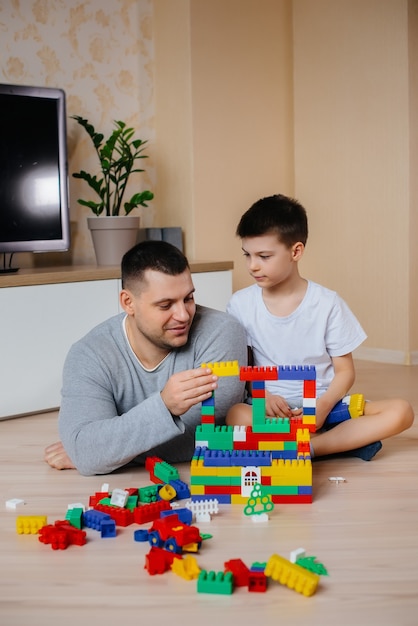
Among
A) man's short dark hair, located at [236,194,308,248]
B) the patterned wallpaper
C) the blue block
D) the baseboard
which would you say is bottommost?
the baseboard

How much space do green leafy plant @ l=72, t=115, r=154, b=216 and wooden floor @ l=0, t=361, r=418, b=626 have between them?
5.16 feet

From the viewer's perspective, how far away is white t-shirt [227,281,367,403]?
2275 millimetres

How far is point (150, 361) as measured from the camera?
2.10 m

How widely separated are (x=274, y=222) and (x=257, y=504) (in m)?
0.83

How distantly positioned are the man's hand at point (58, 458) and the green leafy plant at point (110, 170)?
1451 millimetres

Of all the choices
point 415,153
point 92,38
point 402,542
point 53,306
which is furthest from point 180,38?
point 402,542

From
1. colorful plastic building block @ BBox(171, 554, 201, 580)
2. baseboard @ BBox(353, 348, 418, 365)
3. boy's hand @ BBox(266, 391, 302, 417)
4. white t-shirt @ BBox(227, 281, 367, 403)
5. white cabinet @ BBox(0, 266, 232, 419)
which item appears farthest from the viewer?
baseboard @ BBox(353, 348, 418, 365)

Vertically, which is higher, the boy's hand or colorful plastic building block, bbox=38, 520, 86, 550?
the boy's hand

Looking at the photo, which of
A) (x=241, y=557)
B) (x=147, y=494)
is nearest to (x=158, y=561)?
(x=241, y=557)

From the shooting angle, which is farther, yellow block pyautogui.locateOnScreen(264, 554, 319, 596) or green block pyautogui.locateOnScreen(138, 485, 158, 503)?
green block pyautogui.locateOnScreen(138, 485, 158, 503)

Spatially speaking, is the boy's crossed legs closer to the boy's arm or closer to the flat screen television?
→ the boy's arm

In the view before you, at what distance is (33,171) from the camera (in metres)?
3.14

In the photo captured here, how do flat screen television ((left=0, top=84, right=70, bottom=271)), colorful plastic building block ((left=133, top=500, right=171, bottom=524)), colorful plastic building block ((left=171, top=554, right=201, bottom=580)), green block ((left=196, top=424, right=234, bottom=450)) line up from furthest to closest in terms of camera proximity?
flat screen television ((left=0, top=84, right=70, bottom=271))
green block ((left=196, top=424, right=234, bottom=450))
colorful plastic building block ((left=133, top=500, right=171, bottom=524))
colorful plastic building block ((left=171, top=554, right=201, bottom=580))

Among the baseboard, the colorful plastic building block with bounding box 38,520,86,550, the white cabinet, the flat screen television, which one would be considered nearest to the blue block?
the colorful plastic building block with bounding box 38,520,86,550
